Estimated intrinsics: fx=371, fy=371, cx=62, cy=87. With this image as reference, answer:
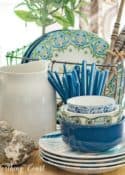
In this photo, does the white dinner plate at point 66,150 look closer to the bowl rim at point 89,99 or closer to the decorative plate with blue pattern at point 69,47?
the bowl rim at point 89,99

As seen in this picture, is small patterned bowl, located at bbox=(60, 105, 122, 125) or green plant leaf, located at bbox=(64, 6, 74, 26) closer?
small patterned bowl, located at bbox=(60, 105, 122, 125)

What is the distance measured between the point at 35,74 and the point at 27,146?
14 cm

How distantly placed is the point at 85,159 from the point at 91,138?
3cm

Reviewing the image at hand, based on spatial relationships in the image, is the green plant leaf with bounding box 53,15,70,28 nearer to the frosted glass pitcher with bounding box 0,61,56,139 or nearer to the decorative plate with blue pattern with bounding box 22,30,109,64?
the decorative plate with blue pattern with bounding box 22,30,109,64

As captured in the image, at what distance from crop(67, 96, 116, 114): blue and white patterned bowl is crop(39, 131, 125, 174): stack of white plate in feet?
0.22

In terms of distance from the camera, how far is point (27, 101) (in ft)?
2.19

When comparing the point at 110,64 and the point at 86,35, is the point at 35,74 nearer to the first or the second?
the point at 110,64

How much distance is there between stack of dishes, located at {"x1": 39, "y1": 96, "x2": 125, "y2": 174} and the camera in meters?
0.56

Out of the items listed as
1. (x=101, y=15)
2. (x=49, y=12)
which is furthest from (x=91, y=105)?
(x=101, y=15)

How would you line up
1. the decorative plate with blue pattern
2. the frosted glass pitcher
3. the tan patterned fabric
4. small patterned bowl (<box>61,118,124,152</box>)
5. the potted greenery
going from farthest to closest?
the tan patterned fabric → the potted greenery → the decorative plate with blue pattern → the frosted glass pitcher → small patterned bowl (<box>61,118,124,152</box>)

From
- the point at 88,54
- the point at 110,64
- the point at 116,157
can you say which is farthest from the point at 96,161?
the point at 88,54

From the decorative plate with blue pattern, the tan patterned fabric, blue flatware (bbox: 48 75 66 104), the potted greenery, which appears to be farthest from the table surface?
the tan patterned fabric

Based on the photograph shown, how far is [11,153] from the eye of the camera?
1.95 feet

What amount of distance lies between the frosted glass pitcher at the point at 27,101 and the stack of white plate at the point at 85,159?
93 mm
